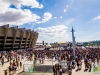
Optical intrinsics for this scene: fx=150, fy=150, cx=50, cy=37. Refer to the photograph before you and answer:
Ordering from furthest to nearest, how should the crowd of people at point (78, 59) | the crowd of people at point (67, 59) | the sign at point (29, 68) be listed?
1. the crowd of people at point (78, 59)
2. the sign at point (29, 68)
3. the crowd of people at point (67, 59)

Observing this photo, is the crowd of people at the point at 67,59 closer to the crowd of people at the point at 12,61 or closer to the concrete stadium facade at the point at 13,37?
the crowd of people at the point at 12,61

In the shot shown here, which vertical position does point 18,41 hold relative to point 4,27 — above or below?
below

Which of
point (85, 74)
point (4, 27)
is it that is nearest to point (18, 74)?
point (85, 74)

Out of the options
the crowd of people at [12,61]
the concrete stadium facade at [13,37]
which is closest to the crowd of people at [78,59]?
the crowd of people at [12,61]

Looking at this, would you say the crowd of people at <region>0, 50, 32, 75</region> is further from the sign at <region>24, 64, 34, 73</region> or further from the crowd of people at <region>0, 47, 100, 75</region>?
the sign at <region>24, 64, 34, 73</region>

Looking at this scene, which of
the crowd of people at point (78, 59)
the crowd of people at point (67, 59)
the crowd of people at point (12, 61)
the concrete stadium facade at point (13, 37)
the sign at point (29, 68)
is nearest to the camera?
the crowd of people at point (67, 59)

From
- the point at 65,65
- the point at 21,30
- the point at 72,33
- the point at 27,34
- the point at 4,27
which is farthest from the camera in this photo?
the point at 27,34

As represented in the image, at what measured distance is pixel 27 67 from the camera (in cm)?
1758

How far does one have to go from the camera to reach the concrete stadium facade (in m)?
57.3

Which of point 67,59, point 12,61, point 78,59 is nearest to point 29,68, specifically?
point 78,59

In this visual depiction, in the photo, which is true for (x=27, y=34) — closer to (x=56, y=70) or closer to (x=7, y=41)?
(x=7, y=41)

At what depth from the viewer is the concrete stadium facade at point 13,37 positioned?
57344 mm

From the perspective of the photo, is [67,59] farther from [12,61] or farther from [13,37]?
[13,37]

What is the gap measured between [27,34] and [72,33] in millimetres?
49500
